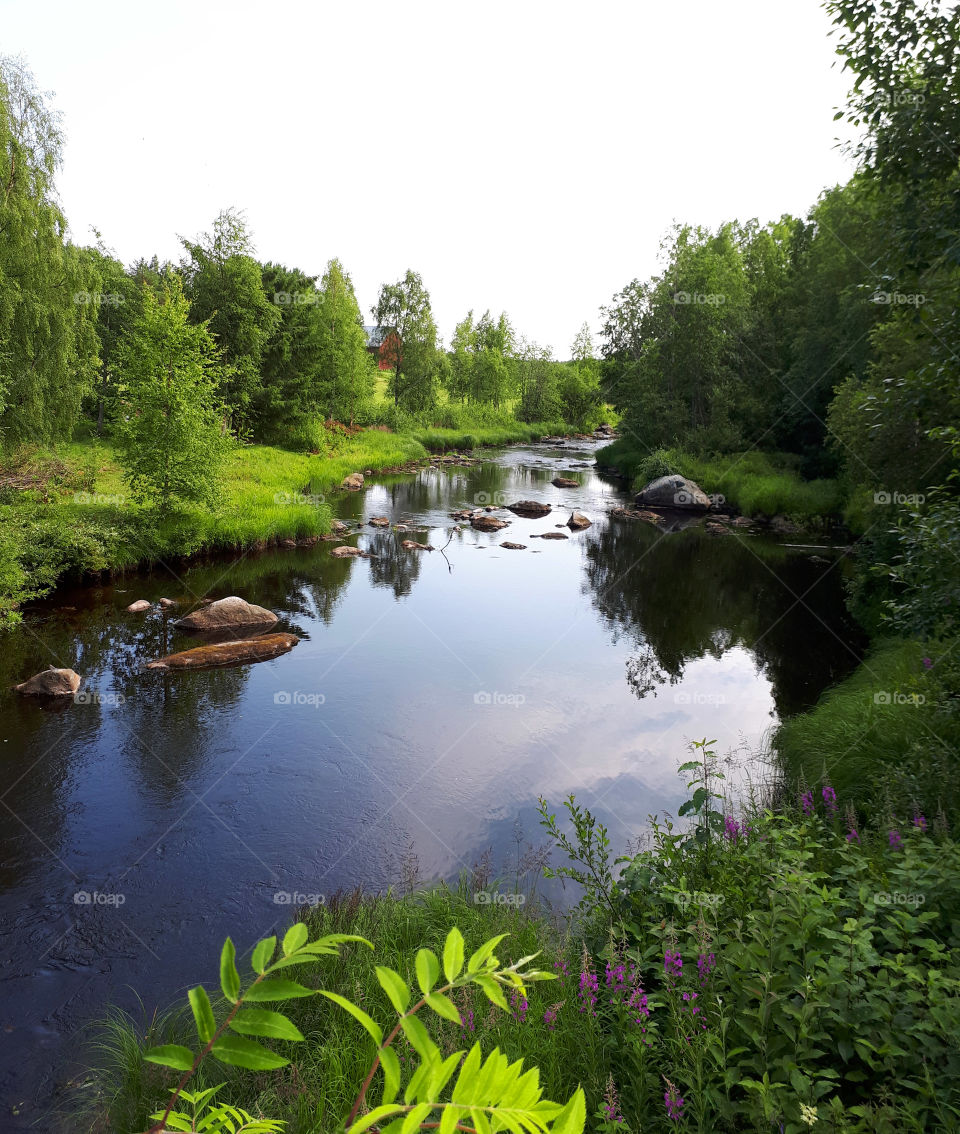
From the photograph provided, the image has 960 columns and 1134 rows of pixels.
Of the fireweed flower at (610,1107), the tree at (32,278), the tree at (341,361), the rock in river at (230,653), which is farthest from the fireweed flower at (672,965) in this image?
the tree at (341,361)

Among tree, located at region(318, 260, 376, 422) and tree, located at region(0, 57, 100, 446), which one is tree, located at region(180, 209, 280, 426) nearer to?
tree, located at region(318, 260, 376, 422)

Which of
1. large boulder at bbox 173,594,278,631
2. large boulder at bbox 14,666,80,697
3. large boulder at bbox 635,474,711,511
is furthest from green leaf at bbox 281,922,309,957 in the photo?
large boulder at bbox 635,474,711,511

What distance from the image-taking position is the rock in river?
12.5 m

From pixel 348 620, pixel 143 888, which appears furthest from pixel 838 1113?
pixel 348 620

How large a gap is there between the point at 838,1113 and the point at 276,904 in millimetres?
5546

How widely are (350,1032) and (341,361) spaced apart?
41.4 metres

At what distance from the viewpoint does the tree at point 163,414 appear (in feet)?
58.0

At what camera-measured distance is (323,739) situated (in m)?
10.5

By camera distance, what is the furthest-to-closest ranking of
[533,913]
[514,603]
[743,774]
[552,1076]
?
[514,603] < [743,774] < [533,913] < [552,1076]

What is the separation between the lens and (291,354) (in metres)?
40.2

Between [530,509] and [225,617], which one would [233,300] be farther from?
[225,617]

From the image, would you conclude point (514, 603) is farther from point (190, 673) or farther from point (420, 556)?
point (190, 673)

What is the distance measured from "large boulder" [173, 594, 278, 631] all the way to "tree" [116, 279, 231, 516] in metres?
4.88

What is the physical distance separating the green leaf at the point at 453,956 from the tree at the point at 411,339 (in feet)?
191
